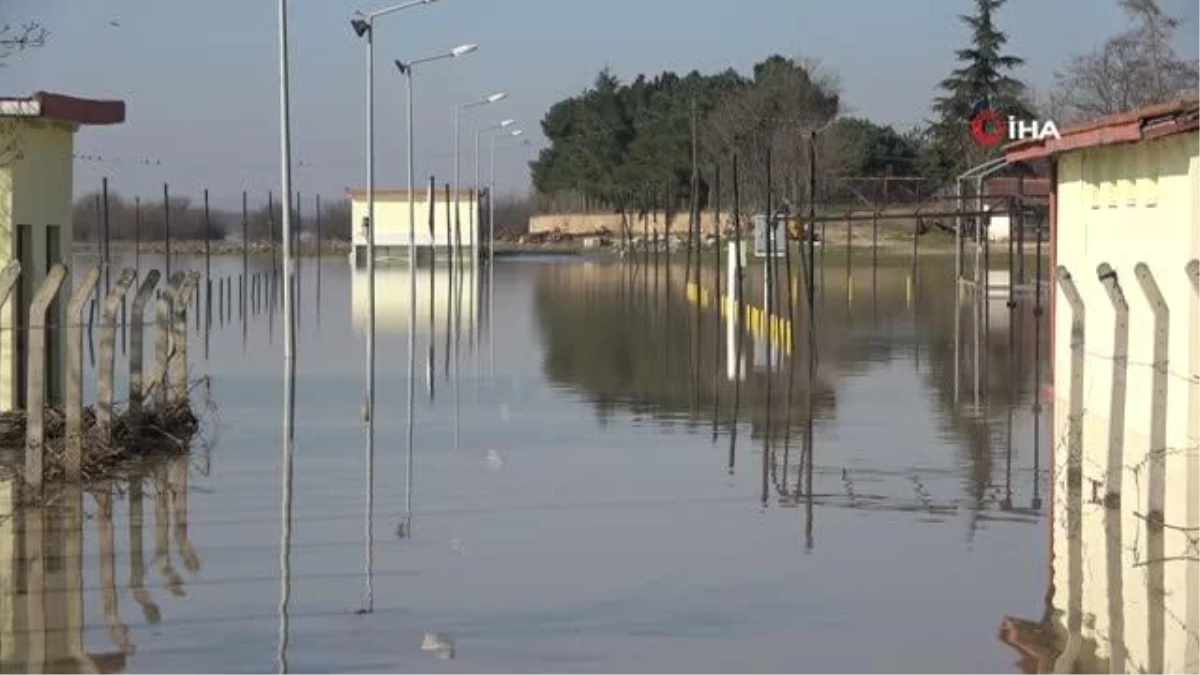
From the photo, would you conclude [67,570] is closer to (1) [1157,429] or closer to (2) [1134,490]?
(1) [1157,429]

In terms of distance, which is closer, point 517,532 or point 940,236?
point 517,532

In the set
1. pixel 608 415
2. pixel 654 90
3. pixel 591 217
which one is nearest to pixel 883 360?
pixel 608 415

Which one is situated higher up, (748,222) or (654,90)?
(654,90)

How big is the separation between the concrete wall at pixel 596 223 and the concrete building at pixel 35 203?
257 feet

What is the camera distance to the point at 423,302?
5706 cm

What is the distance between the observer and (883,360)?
116ft

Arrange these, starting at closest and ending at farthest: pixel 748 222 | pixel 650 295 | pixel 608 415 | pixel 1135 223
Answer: pixel 1135 223 < pixel 608 415 < pixel 650 295 < pixel 748 222

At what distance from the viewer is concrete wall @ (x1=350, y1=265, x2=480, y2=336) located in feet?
150

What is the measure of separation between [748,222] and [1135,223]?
6813 centimetres

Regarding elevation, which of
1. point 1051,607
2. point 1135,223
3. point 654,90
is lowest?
point 1051,607

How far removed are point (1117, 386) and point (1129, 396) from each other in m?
4.09

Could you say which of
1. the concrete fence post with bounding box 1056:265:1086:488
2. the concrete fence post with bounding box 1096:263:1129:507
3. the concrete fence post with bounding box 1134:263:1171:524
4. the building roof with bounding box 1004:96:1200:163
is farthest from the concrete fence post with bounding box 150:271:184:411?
the concrete fence post with bounding box 1134:263:1171:524

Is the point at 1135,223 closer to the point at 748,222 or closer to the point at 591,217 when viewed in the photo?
the point at 748,222

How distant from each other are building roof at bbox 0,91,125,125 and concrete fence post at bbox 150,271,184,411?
7.03 ft
